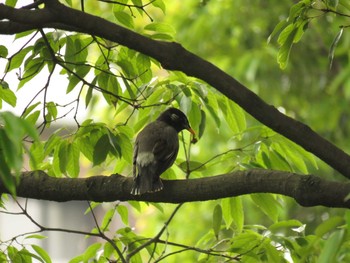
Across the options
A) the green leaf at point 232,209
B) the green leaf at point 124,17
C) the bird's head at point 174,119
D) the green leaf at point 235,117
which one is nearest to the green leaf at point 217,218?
the green leaf at point 232,209

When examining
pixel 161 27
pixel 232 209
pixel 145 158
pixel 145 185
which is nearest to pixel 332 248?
pixel 145 185

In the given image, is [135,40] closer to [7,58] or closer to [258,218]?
[7,58]

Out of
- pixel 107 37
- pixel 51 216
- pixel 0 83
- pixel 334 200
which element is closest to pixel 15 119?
pixel 107 37

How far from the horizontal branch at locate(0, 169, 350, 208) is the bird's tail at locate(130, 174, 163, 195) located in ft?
0.08

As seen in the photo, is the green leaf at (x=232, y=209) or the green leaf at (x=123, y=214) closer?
the green leaf at (x=232, y=209)

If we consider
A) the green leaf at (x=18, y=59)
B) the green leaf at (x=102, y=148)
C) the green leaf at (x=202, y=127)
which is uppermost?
the green leaf at (x=18, y=59)

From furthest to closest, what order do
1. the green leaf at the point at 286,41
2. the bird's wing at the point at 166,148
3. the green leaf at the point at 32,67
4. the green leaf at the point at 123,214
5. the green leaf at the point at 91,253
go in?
the bird's wing at the point at 166,148, the green leaf at the point at 123,214, the green leaf at the point at 91,253, the green leaf at the point at 32,67, the green leaf at the point at 286,41

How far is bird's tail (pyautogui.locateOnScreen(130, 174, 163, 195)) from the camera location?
162 inches

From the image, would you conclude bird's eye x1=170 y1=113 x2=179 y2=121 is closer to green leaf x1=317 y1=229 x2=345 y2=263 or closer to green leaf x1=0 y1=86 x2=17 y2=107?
green leaf x1=0 y1=86 x2=17 y2=107

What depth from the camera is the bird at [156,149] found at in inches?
175

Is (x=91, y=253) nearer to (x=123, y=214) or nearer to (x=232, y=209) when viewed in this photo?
(x=123, y=214)

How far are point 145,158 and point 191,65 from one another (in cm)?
162

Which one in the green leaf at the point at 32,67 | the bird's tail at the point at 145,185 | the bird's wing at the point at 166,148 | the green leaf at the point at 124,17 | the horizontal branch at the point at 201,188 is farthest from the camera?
the bird's wing at the point at 166,148

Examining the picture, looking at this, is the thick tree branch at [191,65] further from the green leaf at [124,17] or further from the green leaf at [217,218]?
the green leaf at [217,218]
